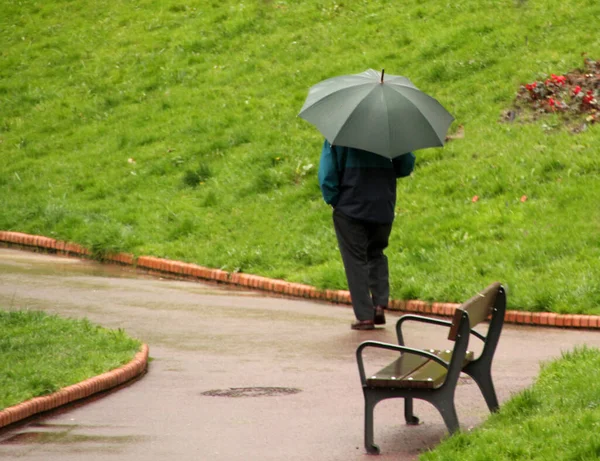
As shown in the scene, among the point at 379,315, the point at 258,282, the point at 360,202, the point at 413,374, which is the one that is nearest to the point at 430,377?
the point at 413,374

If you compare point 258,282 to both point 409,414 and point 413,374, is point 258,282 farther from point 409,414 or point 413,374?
point 413,374

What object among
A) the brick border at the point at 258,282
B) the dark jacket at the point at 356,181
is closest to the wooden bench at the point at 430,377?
the dark jacket at the point at 356,181

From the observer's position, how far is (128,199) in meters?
17.9

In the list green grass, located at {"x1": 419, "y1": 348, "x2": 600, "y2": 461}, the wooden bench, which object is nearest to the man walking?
green grass, located at {"x1": 419, "y1": 348, "x2": 600, "y2": 461}

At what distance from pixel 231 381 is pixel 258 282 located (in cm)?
488

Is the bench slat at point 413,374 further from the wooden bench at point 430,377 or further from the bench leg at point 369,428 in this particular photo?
the bench leg at point 369,428

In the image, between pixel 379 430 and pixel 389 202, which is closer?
pixel 379 430

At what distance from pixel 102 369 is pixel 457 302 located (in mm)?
4448

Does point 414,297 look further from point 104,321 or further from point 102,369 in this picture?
point 102,369

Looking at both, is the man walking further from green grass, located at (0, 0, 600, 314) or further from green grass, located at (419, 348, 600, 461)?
green grass, located at (419, 348, 600, 461)

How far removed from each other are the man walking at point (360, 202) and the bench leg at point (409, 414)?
3458 mm

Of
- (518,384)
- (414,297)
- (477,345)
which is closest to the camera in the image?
(518,384)

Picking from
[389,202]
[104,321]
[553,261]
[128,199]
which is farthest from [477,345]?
[128,199]

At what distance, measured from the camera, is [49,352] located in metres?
9.13
